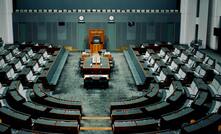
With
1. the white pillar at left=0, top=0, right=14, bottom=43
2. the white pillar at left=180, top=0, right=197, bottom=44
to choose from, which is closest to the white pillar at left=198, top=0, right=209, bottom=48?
the white pillar at left=180, top=0, right=197, bottom=44

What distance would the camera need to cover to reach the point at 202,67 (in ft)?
77.9

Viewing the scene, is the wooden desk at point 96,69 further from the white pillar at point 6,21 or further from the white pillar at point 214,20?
the white pillar at point 6,21

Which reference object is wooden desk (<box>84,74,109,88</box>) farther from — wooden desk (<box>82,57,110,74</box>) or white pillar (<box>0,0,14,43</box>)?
white pillar (<box>0,0,14,43</box>)

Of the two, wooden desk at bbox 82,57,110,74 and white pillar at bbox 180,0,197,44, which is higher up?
Result: white pillar at bbox 180,0,197,44

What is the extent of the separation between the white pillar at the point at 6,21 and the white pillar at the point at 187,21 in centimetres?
1642

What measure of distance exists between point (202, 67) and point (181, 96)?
611 centimetres

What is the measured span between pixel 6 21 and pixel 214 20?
19222mm

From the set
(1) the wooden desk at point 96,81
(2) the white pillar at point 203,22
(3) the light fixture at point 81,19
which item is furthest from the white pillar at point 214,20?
(1) the wooden desk at point 96,81

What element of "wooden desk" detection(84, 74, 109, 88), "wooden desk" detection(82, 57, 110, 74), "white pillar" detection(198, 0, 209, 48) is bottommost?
"wooden desk" detection(84, 74, 109, 88)

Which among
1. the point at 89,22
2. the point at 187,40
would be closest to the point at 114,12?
the point at 89,22

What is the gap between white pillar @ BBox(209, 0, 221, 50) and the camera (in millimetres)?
32844

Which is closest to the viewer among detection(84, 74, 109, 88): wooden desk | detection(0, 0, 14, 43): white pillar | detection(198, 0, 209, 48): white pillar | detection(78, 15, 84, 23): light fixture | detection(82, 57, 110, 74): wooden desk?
detection(84, 74, 109, 88): wooden desk

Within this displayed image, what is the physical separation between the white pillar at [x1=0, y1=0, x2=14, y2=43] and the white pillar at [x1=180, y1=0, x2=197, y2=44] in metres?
16.4

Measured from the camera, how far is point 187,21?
35.7 meters
